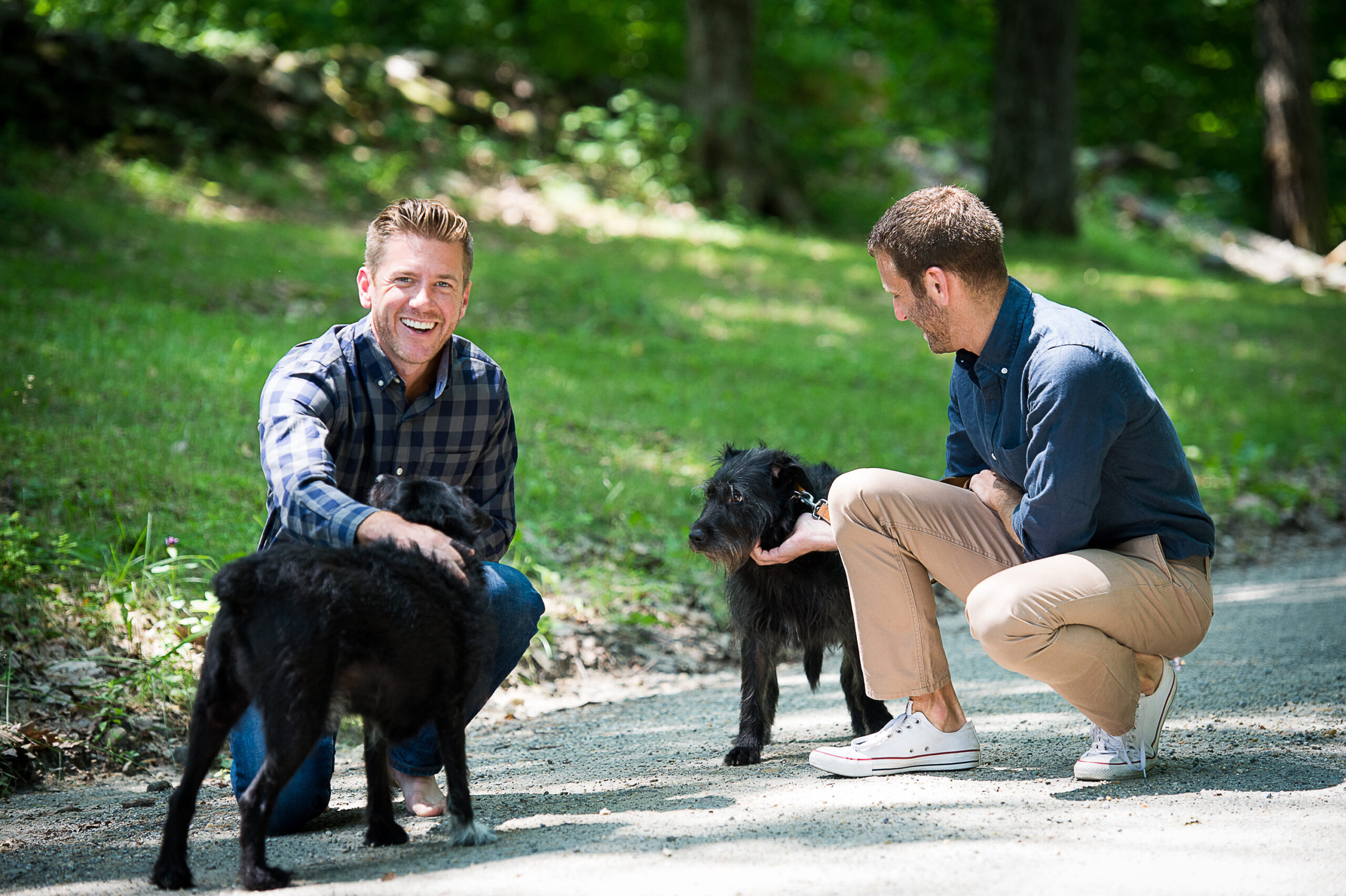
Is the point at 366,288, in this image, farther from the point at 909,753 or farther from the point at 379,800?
the point at 909,753

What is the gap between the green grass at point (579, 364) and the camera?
6.57 m

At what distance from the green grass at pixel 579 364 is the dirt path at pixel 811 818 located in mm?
1951

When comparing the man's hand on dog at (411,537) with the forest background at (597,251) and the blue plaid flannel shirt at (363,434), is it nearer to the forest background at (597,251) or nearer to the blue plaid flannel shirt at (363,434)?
the blue plaid flannel shirt at (363,434)

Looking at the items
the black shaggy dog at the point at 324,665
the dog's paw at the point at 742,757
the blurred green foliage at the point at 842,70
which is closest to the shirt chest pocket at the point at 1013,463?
the dog's paw at the point at 742,757

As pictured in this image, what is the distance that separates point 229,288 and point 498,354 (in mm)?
2733

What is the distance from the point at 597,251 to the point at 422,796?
11.1 metres

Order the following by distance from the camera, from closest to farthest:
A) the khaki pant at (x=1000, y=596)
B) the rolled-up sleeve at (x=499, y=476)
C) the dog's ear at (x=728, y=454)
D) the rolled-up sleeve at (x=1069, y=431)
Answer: the rolled-up sleeve at (x=1069, y=431) < the khaki pant at (x=1000, y=596) < the rolled-up sleeve at (x=499, y=476) < the dog's ear at (x=728, y=454)

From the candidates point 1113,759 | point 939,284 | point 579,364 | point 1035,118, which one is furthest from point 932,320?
point 1035,118

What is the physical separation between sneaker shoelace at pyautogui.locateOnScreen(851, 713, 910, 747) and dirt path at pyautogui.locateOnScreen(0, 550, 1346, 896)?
141 millimetres

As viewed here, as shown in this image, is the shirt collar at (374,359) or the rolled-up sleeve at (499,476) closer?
the shirt collar at (374,359)

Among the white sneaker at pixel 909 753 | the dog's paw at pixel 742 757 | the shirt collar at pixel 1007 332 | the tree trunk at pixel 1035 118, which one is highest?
the tree trunk at pixel 1035 118

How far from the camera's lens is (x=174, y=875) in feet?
9.78

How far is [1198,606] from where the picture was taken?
3578 millimetres

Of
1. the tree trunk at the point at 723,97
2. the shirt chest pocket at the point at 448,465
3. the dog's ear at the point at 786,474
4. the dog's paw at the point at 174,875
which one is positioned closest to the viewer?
the dog's paw at the point at 174,875
